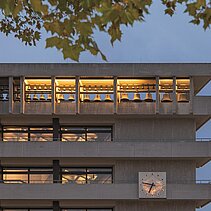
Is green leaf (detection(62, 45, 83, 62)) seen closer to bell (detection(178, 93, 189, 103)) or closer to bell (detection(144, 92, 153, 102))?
bell (detection(144, 92, 153, 102))

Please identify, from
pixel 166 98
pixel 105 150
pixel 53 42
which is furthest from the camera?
pixel 166 98

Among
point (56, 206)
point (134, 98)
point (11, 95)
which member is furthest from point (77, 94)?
point (56, 206)

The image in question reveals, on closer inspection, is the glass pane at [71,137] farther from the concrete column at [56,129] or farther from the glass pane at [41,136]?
the glass pane at [41,136]

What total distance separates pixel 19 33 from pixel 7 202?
1045 inches

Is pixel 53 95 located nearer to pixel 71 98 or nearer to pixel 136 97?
pixel 71 98

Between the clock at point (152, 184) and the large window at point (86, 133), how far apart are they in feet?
10.3

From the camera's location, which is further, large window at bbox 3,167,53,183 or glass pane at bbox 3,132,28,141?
glass pane at bbox 3,132,28,141

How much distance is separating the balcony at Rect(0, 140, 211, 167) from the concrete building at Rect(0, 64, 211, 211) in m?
0.05

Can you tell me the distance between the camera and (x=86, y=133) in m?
39.8

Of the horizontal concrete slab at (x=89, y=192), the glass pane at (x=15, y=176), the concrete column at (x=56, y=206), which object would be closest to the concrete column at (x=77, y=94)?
the horizontal concrete slab at (x=89, y=192)

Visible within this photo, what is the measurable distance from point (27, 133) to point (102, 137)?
4.18 m

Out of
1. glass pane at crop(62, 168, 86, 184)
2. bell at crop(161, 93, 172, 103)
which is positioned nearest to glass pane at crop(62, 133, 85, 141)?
glass pane at crop(62, 168, 86, 184)

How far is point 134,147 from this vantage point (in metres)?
38.0

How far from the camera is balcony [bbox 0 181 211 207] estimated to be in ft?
124
